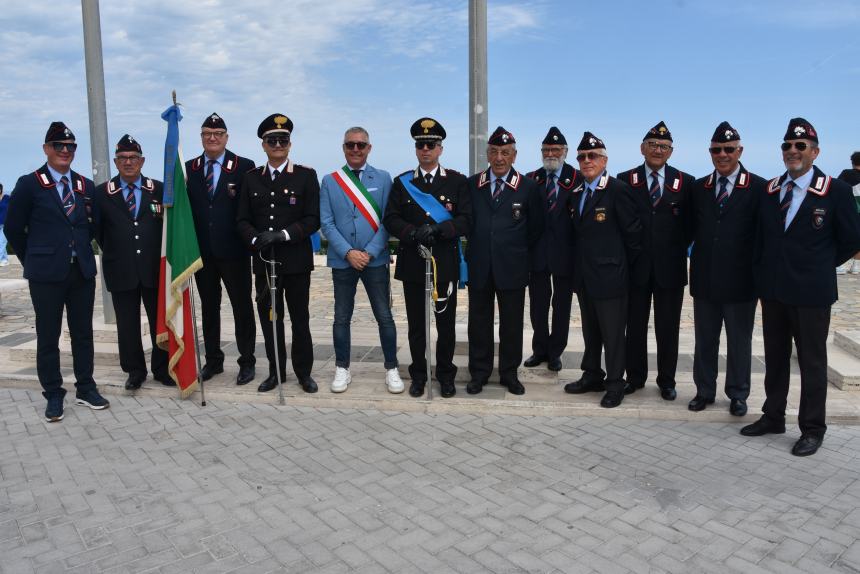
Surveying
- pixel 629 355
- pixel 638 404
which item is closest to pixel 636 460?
pixel 638 404

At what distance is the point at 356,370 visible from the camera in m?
6.14

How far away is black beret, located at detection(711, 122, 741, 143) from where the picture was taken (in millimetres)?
4641

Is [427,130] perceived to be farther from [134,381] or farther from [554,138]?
[134,381]

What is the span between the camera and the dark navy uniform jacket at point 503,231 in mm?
5129

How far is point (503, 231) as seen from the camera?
5.12 meters

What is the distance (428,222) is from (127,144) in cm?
249

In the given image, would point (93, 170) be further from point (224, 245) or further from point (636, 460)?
point (636, 460)

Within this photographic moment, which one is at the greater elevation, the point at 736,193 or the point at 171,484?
the point at 736,193

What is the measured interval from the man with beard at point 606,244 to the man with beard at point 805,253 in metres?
0.88

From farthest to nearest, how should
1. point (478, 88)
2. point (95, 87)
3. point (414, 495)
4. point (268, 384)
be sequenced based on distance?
1. point (95, 87)
2. point (478, 88)
3. point (268, 384)
4. point (414, 495)

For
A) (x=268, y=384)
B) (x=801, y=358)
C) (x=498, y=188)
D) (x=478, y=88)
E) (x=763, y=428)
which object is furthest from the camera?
(x=478, y=88)

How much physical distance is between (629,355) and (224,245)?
3.34 meters

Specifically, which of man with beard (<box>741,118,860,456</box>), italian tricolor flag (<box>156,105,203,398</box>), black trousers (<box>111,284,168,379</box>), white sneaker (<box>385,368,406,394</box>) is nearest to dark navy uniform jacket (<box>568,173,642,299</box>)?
man with beard (<box>741,118,860,456</box>)


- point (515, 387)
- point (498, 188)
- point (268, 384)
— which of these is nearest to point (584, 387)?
point (515, 387)
